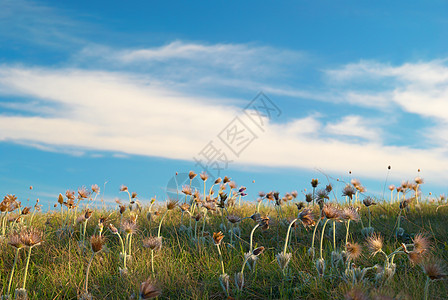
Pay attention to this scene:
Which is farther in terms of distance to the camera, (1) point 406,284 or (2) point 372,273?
(2) point 372,273

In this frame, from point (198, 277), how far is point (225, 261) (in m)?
0.50

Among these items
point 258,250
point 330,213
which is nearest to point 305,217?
point 330,213

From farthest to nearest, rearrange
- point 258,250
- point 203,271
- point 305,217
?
point 203,271 → point 258,250 → point 305,217

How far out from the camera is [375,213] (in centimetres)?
753

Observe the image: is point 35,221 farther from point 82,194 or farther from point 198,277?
point 198,277

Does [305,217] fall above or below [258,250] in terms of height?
above

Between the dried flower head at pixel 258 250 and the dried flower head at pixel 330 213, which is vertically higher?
the dried flower head at pixel 330 213

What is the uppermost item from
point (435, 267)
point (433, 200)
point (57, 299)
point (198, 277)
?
point (433, 200)

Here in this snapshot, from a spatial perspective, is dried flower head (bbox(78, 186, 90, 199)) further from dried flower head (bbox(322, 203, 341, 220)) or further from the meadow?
dried flower head (bbox(322, 203, 341, 220))

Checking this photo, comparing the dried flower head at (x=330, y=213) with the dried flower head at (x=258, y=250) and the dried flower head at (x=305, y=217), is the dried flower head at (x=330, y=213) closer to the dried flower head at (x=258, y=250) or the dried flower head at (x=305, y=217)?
the dried flower head at (x=305, y=217)

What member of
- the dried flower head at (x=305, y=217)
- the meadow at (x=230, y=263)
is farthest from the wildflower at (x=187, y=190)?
the dried flower head at (x=305, y=217)

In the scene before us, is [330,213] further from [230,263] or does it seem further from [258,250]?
[230,263]

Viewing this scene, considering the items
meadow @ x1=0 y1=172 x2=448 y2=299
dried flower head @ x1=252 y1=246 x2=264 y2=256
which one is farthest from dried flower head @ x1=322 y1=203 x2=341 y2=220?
dried flower head @ x1=252 y1=246 x2=264 y2=256

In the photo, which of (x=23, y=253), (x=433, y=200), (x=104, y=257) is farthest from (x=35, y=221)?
(x=433, y=200)
